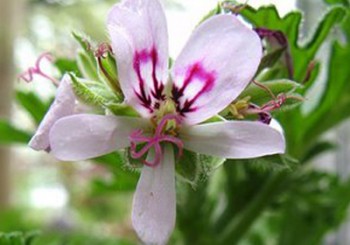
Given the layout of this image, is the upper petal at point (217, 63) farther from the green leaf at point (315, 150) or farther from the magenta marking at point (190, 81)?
the green leaf at point (315, 150)

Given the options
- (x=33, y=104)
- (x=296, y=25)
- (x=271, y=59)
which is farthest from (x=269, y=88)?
(x=33, y=104)

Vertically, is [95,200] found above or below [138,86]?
below

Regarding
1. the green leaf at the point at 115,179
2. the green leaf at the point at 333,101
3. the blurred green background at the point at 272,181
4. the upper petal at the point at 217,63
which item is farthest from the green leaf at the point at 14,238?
the green leaf at the point at 333,101

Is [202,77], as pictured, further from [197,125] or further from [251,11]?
[251,11]

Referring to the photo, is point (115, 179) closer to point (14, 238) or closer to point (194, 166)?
point (14, 238)

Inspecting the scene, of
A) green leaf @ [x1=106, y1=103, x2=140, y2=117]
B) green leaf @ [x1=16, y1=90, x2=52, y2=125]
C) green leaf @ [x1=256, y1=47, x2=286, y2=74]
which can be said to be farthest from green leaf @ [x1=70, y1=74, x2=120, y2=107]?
green leaf @ [x1=16, y1=90, x2=52, y2=125]

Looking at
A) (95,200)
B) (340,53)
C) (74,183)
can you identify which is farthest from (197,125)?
(74,183)

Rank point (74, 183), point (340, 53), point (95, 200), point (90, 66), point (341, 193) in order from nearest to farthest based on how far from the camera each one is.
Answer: point (90, 66) → point (340, 53) → point (341, 193) → point (95, 200) → point (74, 183)
